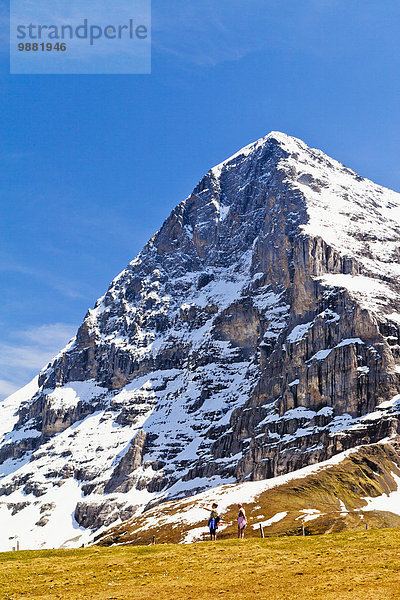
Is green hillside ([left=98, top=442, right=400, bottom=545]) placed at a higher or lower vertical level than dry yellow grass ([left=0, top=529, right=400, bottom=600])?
lower

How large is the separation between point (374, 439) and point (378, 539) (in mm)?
165088

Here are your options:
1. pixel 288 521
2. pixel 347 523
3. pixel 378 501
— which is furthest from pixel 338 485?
pixel 347 523

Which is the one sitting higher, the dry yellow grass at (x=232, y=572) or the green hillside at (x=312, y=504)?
the dry yellow grass at (x=232, y=572)

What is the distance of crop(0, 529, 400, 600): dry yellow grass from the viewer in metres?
29.8

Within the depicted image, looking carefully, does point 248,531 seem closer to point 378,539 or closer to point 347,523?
point 347,523

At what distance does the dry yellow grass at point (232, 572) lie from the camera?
2975 centimetres

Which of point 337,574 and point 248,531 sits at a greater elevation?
point 337,574

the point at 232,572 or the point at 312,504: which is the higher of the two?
the point at 232,572

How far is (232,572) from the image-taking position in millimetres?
34875

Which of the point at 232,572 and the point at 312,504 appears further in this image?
the point at 312,504

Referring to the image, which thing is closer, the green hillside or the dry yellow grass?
the dry yellow grass

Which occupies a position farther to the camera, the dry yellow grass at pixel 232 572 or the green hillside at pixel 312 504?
the green hillside at pixel 312 504

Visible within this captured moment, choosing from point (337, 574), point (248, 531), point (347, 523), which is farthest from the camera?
point (248, 531)

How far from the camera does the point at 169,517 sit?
184375mm
